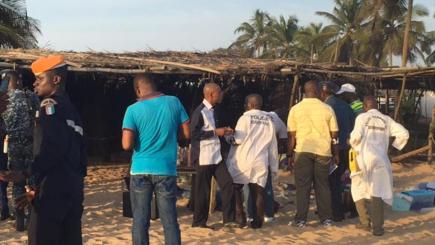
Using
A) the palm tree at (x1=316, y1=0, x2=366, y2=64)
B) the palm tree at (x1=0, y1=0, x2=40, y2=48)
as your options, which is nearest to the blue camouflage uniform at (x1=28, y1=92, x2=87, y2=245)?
the palm tree at (x1=0, y1=0, x2=40, y2=48)

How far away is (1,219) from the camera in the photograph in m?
6.86

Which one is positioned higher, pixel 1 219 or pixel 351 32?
pixel 351 32

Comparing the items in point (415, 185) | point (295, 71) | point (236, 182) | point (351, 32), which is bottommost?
point (415, 185)

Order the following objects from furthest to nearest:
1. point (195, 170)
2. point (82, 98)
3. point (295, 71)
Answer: point (82, 98) < point (295, 71) < point (195, 170)

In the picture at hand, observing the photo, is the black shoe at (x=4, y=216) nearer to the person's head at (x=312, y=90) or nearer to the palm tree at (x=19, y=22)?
the person's head at (x=312, y=90)

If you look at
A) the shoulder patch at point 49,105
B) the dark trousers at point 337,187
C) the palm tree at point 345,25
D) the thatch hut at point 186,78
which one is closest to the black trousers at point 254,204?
the dark trousers at point 337,187

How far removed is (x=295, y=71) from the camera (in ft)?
32.9

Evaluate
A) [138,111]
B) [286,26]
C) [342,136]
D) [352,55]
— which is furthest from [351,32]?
[138,111]

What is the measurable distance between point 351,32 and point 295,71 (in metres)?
31.3

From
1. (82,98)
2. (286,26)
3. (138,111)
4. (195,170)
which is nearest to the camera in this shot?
(138,111)

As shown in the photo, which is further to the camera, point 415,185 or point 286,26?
point 286,26

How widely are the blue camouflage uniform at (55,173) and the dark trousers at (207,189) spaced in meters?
3.00

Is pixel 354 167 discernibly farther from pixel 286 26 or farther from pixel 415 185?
pixel 286 26

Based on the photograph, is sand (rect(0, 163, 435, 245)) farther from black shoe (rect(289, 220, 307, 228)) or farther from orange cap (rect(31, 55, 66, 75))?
orange cap (rect(31, 55, 66, 75))
